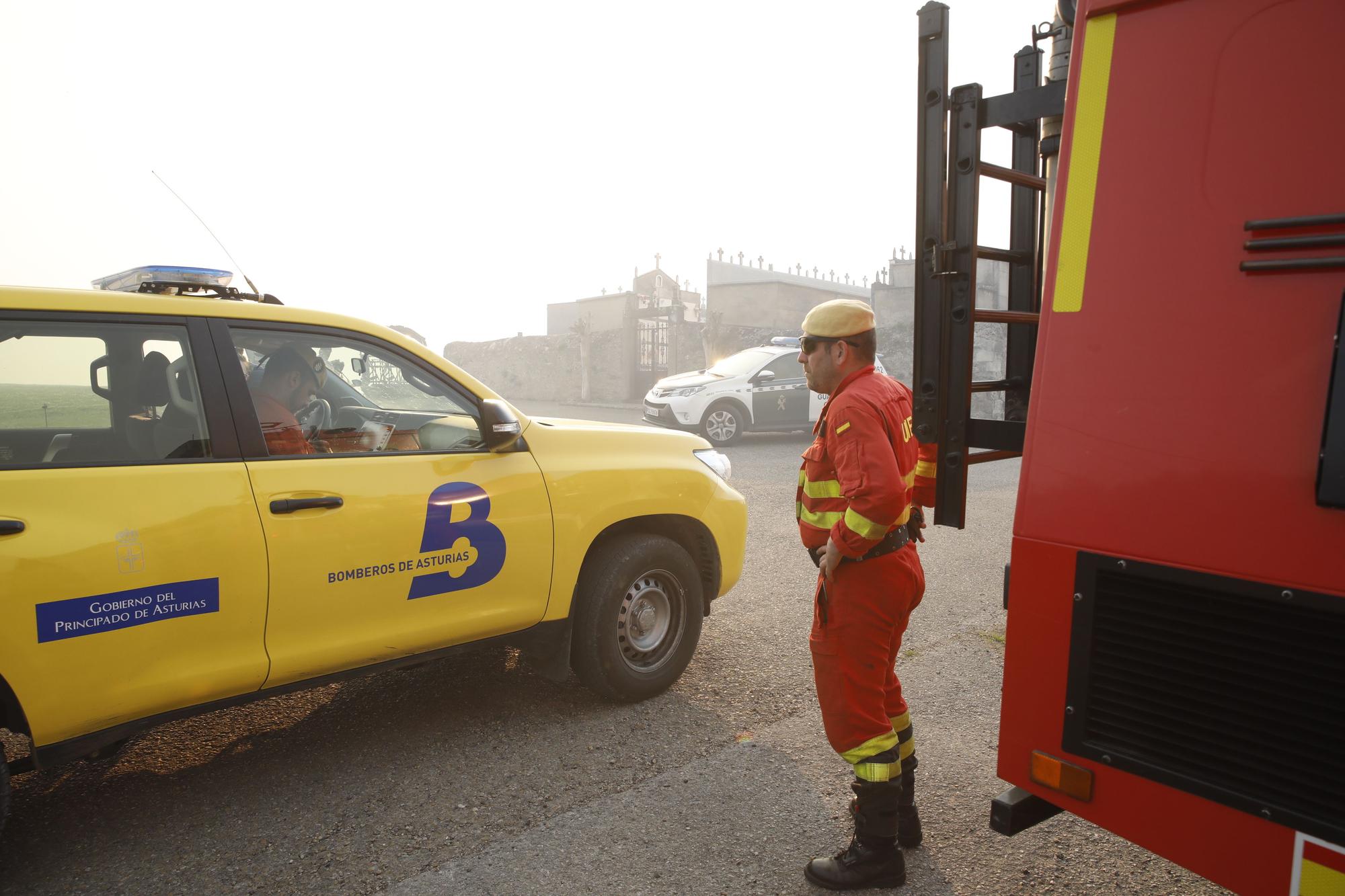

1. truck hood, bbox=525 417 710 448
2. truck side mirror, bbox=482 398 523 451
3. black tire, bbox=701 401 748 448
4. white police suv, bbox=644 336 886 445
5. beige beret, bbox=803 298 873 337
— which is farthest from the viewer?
black tire, bbox=701 401 748 448

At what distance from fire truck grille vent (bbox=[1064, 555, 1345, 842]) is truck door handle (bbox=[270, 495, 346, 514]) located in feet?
7.62

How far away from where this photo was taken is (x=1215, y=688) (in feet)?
5.67

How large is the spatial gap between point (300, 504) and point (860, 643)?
6.22ft

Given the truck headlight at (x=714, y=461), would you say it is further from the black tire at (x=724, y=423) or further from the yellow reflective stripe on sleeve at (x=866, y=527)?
the black tire at (x=724, y=423)

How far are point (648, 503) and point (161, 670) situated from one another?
1947 millimetres

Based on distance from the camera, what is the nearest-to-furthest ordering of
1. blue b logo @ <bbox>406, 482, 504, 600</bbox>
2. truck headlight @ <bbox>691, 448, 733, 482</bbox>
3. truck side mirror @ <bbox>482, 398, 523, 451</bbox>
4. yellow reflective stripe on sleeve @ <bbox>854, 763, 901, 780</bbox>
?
1. yellow reflective stripe on sleeve @ <bbox>854, 763, 901, 780</bbox>
2. blue b logo @ <bbox>406, 482, 504, 600</bbox>
3. truck side mirror @ <bbox>482, 398, 523, 451</bbox>
4. truck headlight @ <bbox>691, 448, 733, 482</bbox>

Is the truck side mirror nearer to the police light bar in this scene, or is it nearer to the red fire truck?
the police light bar

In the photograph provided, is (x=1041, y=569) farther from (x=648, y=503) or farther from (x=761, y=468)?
(x=761, y=468)

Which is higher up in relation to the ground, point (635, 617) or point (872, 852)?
point (635, 617)

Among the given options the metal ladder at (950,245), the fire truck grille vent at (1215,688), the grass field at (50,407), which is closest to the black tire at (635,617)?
the metal ladder at (950,245)

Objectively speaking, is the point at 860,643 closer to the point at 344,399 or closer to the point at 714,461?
the point at 714,461

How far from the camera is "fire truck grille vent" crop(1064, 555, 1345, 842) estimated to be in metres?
1.57

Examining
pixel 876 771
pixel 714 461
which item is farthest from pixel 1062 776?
pixel 714 461

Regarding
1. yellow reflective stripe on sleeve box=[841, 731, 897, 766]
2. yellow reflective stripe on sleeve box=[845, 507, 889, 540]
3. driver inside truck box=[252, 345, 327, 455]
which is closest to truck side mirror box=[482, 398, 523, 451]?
driver inside truck box=[252, 345, 327, 455]
